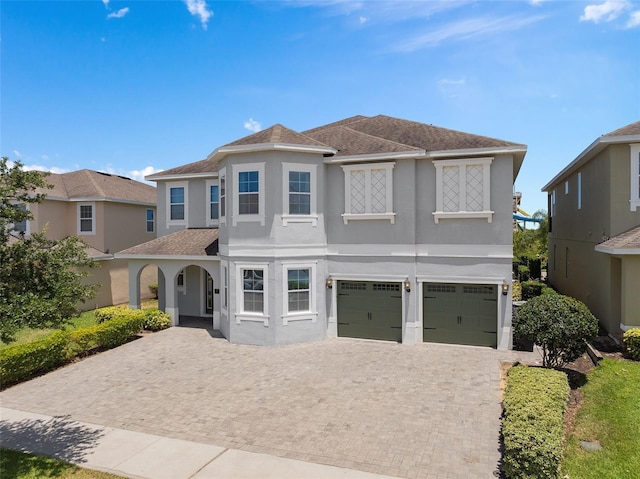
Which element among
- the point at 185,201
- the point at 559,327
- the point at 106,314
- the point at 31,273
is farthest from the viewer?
the point at 185,201

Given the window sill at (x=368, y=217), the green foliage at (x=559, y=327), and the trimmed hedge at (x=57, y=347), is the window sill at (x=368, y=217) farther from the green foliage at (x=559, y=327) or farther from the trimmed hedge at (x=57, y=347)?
the trimmed hedge at (x=57, y=347)

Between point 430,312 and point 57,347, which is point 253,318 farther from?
point 430,312

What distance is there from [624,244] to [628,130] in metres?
4.31

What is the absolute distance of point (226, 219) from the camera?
15734 mm

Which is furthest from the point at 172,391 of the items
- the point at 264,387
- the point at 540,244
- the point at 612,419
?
the point at 540,244

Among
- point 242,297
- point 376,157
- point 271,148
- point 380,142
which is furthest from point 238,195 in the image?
point 380,142

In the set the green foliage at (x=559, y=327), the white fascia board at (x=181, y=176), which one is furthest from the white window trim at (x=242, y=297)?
the green foliage at (x=559, y=327)

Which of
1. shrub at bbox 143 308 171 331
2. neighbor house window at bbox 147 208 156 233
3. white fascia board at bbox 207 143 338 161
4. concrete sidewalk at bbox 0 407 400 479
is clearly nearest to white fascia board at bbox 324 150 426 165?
white fascia board at bbox 207 143 338 161

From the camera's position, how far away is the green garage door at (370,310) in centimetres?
1515

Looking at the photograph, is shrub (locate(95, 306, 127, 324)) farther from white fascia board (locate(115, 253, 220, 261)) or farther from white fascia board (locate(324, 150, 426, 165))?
white fascia board (locate(324, 150, 426, 165))

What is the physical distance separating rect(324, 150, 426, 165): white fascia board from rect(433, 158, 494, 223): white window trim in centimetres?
73

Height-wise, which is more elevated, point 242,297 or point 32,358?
point 242,297

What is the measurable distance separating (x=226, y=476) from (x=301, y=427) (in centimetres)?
209

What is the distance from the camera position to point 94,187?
23781 mm
